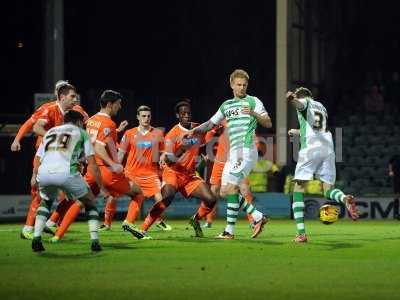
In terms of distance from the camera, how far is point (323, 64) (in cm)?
3572

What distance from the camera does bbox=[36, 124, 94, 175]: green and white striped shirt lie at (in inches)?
523

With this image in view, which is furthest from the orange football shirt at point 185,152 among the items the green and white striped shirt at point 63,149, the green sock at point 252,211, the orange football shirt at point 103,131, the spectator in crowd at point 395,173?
the spectator in crowd at point 395,173

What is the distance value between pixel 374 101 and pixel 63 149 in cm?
2189

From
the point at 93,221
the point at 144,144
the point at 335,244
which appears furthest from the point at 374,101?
the point at 93,221

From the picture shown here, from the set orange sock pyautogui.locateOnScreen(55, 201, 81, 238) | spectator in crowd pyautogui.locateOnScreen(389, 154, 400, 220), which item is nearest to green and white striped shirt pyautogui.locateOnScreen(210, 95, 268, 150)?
orange sock pyautogui.locateOnScreen(55, 201, 81, 238)

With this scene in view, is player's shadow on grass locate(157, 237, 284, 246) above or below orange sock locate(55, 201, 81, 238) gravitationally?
below

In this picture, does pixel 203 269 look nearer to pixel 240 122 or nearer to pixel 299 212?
pixel 299 212

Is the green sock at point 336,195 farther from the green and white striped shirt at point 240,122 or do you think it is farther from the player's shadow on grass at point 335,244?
the green and white striped shirt at point 240,122

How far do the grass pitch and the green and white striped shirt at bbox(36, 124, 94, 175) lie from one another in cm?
113

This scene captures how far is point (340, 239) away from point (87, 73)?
1921 cm

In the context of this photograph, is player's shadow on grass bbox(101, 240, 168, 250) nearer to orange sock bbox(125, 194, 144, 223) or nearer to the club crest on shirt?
orange sock bbox(125, 194, 144, 223)

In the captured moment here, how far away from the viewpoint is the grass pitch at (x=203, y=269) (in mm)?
9773

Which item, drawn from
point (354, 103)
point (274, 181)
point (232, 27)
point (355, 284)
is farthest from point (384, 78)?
point (355, 284)

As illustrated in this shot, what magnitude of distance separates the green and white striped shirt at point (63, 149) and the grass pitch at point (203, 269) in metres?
1.13
